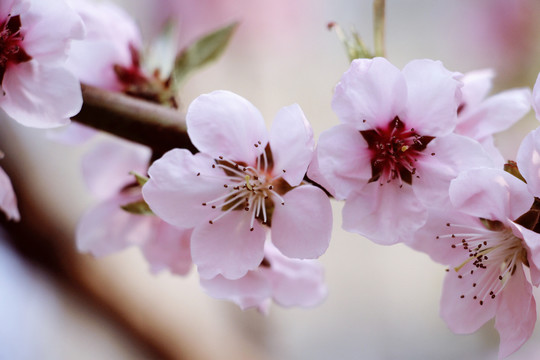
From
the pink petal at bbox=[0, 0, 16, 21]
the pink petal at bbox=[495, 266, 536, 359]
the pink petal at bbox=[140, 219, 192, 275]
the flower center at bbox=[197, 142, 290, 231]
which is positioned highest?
the pink petal at bbox=[0, 0, 16, 21]

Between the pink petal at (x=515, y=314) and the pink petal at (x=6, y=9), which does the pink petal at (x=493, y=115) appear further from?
the pink petal at (x=6, y=9)

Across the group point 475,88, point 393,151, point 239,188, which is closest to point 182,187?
point 239,188

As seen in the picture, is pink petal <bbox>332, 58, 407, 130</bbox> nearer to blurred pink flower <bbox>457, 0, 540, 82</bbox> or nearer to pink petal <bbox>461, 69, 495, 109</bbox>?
pink petal <bbox>461, 69, 495, 109</bbox>

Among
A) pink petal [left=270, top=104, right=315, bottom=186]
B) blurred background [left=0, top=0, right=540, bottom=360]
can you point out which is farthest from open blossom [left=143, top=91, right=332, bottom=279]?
blurred background [left=0, top=0, right=540, bottom=360]

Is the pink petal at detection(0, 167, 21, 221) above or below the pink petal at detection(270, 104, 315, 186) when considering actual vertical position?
below

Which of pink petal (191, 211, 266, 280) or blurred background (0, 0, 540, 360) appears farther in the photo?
blurred background (0, 0, 540, 360)

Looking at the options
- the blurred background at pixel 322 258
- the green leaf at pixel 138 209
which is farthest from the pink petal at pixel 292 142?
the blurred background at pixel 322 258

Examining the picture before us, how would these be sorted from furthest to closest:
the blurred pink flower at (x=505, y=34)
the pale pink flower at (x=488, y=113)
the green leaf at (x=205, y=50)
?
the blurred pink flower at (x=505, y=34) < the green leaf at (x=205, y=50) < the pale pink flower at (x=488, y=113)

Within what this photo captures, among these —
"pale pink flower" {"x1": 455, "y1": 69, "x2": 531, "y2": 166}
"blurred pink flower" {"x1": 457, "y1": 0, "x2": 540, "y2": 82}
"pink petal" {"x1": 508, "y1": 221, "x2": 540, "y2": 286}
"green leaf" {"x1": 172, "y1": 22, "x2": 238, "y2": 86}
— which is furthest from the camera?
"blurred pink flower" {"x1": 457, "y1": 0, "x2": 540, "y2": 82}
